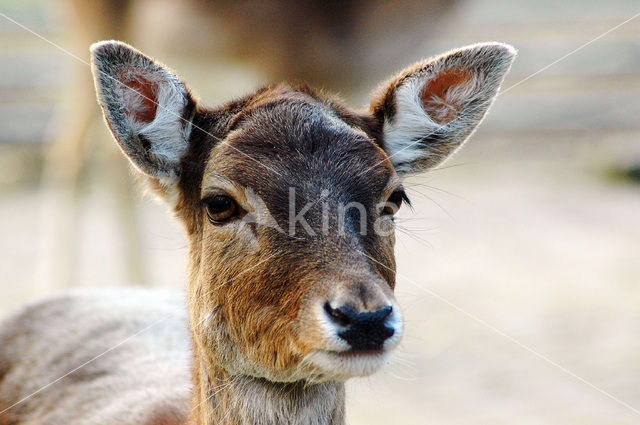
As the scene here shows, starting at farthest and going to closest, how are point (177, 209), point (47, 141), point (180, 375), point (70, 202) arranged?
point (47, 141)
point (70, 202)
point (180, 375)
point (177, 209)

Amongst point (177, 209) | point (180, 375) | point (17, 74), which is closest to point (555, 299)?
Result: point (180, 375)

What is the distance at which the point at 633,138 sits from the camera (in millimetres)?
15180

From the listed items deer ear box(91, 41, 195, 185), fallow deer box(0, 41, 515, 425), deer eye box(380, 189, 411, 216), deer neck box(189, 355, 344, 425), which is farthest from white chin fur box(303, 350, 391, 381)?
deer ear box(91, 41, 195, 185)

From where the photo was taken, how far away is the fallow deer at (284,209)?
322 cm

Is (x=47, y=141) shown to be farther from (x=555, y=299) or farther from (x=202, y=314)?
(x=202, y=314)

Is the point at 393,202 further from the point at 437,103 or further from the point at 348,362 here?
the point at 348,362

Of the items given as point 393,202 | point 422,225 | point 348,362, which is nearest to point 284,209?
point 393,202

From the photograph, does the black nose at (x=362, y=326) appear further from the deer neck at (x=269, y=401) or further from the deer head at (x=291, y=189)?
the deer neck at (x=269, y=401)

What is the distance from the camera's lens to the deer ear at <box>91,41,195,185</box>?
370cm

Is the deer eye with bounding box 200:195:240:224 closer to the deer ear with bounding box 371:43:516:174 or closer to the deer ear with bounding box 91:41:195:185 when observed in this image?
the deer ear with bounding box 91:41:195:185

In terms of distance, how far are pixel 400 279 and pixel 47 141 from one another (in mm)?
7754

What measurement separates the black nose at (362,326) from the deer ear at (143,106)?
120cm

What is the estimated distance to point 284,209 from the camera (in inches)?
135

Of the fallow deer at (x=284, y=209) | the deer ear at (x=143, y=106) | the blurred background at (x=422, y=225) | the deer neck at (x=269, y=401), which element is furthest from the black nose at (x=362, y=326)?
the blurred background at (x=422, y=225)
